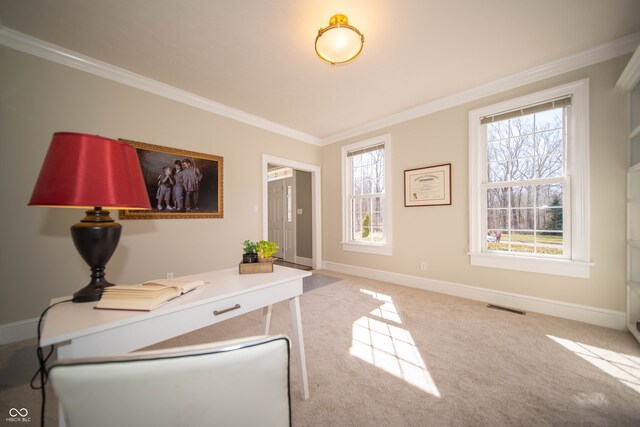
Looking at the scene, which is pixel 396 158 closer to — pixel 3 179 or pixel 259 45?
pixel 259 45

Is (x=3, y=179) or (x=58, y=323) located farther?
(x=3, y=179)

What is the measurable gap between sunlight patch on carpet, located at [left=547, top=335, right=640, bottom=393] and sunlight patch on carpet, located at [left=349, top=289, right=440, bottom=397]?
1229mm

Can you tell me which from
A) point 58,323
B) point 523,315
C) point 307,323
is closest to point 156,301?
point 58,323

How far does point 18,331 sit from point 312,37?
3.67m

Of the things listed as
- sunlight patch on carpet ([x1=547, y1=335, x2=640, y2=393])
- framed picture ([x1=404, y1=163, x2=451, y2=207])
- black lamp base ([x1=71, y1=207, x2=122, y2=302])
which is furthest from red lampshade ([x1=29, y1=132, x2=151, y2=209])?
framed picture ([x1=404, y1=163, x2=451, y2=207])

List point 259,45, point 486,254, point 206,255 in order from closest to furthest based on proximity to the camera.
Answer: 1. point 259,45
2. point 486,254
3. point 206,255

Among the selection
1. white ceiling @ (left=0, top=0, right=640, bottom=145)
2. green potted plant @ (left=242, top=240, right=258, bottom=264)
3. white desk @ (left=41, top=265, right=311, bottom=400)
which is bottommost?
white desk @ (left=41, top=265, right=311, bottom=400)

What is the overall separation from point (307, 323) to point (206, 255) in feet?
5.67

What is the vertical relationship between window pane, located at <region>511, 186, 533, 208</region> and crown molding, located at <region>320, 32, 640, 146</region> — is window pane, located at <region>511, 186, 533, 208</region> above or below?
below

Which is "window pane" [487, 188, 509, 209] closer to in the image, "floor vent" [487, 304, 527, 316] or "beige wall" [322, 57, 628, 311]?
"beige wall" [322, 57, 628, 311]

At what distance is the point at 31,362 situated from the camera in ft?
5.86

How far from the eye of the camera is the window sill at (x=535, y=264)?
2.38m

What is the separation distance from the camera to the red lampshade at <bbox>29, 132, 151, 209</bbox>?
934 mm

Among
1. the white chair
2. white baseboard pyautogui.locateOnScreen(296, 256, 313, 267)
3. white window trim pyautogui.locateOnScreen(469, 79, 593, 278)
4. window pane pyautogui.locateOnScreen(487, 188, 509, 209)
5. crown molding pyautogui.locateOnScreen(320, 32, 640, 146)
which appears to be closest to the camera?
the white chair
